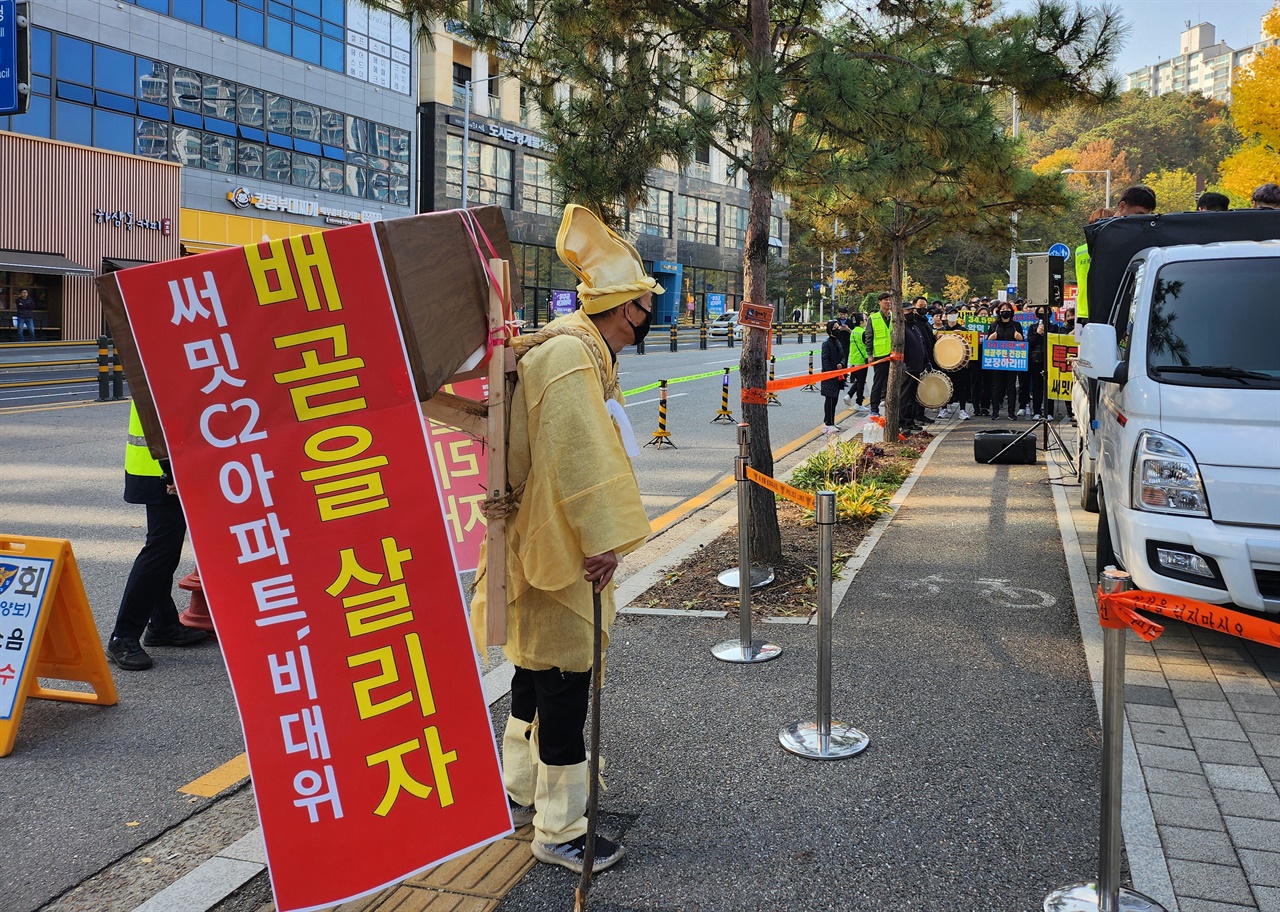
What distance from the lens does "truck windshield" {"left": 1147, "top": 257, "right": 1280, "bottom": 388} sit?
558 cm

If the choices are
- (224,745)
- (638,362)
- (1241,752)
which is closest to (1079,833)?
(1241,752)

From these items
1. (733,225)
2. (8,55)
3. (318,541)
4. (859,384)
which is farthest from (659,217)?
(318,541)

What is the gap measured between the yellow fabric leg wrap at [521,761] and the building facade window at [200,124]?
99.2 ft

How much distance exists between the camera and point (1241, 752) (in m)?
4.34

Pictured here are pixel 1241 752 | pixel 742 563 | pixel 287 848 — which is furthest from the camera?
pixel 742 563

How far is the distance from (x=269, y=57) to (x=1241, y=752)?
130 ft

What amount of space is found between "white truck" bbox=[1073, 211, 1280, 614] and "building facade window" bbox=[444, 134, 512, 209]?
4158cm

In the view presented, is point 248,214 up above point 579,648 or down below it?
above

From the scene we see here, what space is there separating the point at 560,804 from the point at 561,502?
108cm

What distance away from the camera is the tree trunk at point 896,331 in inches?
552

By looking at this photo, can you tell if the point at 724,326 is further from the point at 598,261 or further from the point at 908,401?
the point at 598,261

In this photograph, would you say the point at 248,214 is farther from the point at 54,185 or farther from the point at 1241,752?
the point at 1241,752

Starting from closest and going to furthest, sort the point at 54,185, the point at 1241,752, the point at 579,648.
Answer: the point at 579,648
the point at 1241,752
the point at 54,185

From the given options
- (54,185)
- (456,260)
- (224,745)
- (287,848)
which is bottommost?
(224,745)
